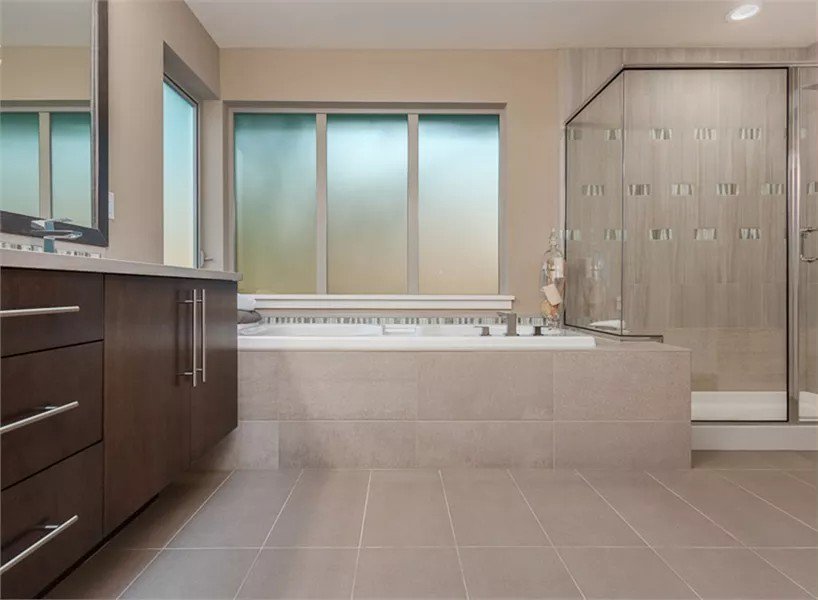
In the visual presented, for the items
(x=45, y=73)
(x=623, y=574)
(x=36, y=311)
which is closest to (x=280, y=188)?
(x=45, y=73)

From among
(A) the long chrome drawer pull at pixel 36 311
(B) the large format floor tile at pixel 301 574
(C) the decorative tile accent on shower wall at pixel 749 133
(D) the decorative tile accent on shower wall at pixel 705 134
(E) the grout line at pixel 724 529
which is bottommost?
(E) the grout line at pixel 724 529

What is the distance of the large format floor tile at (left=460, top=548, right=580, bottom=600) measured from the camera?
1.28 meters

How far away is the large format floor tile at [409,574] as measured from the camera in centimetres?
Answer: 129

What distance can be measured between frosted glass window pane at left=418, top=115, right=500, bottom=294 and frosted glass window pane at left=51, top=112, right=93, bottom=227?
1997mm

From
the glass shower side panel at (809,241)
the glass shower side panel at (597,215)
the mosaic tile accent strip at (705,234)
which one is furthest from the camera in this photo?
the mosaic tile accent strip at (705,234)

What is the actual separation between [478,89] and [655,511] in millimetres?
2593

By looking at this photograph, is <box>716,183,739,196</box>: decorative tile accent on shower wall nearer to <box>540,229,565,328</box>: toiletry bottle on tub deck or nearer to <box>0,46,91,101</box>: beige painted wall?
<box>540,229,565,328</box>: toiletry bottle on tub deck

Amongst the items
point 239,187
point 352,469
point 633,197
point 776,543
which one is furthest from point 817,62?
point 239,187

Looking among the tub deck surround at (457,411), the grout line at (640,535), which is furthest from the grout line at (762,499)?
the grout line at (640,535)

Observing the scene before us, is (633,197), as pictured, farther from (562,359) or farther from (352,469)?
(352,469)

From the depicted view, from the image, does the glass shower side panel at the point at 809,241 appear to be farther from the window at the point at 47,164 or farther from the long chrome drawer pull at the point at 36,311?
the window at the point at 47,164

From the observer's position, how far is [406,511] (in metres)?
1.77

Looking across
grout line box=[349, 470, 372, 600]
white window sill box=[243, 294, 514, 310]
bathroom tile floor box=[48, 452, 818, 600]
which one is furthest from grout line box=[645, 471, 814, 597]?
white window sill box=[243, 294, 514, 310]

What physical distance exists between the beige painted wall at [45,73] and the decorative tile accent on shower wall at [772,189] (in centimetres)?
343
